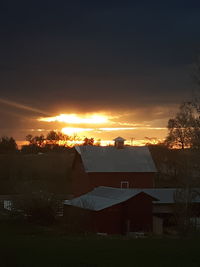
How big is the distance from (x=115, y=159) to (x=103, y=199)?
13858mm

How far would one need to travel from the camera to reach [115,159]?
157 feet

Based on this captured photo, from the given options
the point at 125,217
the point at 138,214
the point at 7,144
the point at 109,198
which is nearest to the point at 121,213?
the point at 125,217

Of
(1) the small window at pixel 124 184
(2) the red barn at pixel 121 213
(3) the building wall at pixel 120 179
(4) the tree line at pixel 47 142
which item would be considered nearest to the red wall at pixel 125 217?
(2) the red barn at pixel 121 213

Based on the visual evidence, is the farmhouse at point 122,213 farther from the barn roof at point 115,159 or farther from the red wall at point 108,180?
the barn roof at point 115,159

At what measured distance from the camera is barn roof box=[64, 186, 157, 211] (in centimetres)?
3089

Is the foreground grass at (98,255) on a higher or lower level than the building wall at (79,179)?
lower

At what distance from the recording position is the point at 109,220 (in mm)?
31656

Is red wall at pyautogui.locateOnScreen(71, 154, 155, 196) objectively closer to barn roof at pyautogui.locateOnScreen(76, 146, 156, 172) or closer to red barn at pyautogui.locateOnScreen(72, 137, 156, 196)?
red barn at pyautogui.locateOnScreen(72, 137, 156, 196)

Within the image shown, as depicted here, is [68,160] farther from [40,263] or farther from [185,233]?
[40,263]

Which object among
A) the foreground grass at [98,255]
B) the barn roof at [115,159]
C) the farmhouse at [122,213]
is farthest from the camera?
the barn roof at [115,159]

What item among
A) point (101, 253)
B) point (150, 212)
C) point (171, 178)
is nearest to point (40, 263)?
point (101, 253)

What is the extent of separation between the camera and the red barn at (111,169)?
45625mm

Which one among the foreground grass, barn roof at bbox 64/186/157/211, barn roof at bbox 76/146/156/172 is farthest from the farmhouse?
the foreground grass

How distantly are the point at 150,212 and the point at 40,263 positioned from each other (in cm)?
2170
